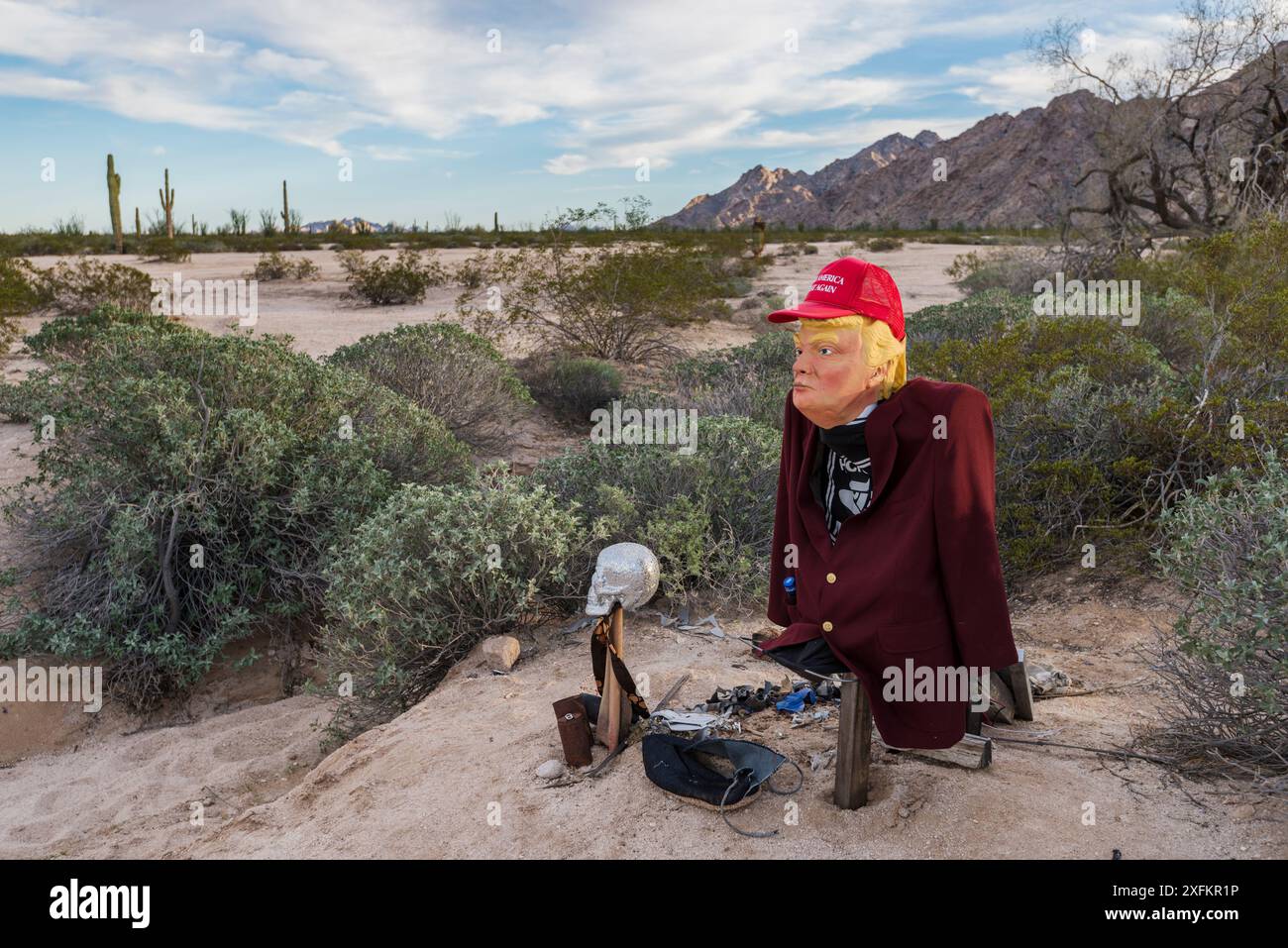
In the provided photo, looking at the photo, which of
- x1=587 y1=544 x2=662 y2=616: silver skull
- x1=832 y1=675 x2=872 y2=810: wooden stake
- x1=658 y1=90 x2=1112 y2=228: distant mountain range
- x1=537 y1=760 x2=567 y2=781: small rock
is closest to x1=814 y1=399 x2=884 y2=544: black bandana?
x1=832 y1=675 x2=872 y2=810: wooden stake

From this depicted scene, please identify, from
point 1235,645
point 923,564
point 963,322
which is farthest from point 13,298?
point 1235,645

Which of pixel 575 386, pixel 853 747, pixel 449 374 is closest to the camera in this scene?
pixel 853 747

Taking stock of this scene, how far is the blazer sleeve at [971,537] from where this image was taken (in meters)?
2.55

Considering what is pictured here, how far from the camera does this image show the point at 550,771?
130 inches

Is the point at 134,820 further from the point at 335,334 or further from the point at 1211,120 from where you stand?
the point at 1211,120

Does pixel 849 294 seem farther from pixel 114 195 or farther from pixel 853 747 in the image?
pixel 114 195

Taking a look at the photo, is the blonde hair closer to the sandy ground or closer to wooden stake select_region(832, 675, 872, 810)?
wooden stake select_region(832, 675, 872, 810)

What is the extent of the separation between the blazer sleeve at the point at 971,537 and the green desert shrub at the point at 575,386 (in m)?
8.27

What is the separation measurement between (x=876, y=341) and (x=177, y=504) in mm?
4806

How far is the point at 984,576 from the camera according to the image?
259 centimetres

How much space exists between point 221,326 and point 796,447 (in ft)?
46.5

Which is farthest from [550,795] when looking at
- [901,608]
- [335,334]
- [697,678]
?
[335,334]

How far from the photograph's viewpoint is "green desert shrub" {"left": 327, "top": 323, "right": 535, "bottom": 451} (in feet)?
30.4

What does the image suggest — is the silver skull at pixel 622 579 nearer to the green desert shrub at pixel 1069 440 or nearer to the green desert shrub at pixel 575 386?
the green desert shrub at pixel 1069 440
